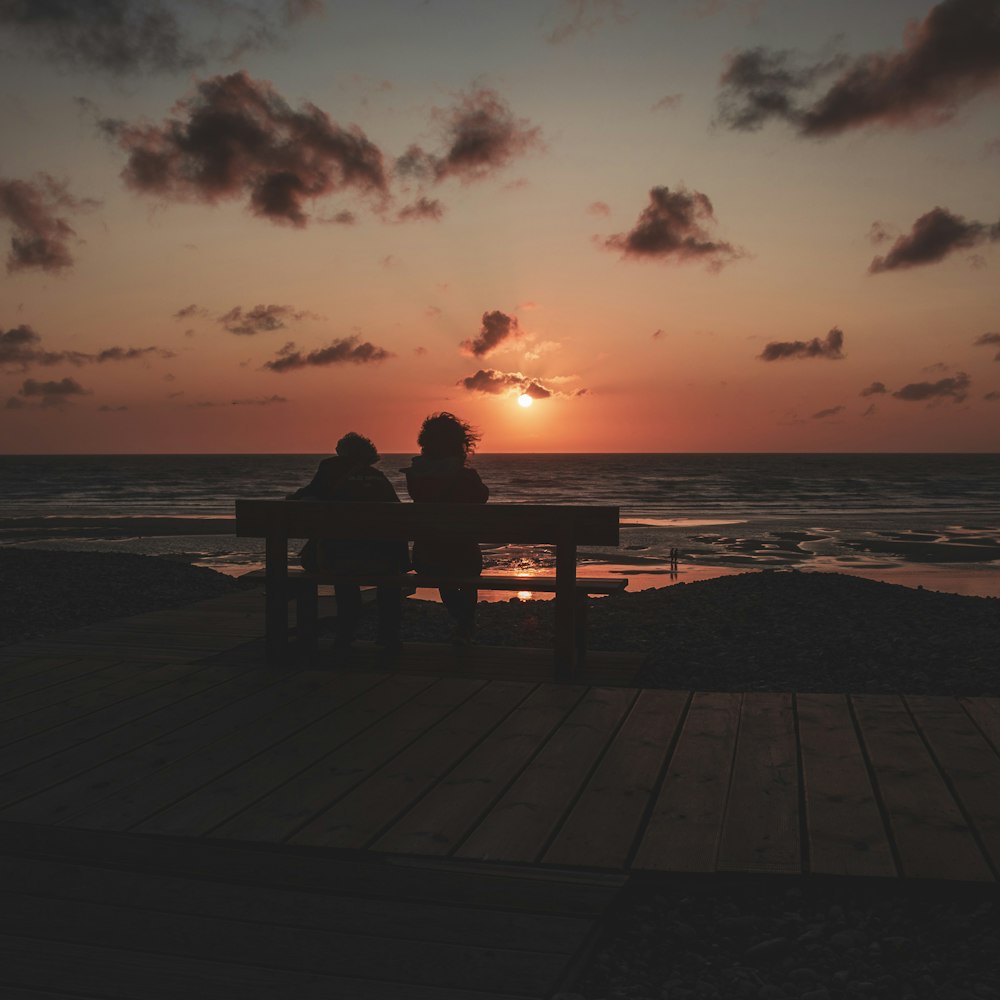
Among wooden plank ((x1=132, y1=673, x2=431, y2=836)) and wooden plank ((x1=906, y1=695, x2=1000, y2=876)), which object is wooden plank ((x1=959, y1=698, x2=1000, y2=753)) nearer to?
wooden plank ((x1=906, y1=695, x2=1000, y2=876))

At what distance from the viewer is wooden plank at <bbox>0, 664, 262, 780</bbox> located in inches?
171

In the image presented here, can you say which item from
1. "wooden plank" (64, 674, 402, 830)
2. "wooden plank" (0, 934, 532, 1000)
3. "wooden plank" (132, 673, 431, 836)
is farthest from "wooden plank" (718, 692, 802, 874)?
"wooden plank" (64, 674, 402, 830)

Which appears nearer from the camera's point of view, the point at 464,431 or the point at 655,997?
the point at 655,997

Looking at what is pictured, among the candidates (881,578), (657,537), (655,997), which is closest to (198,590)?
(655,997)

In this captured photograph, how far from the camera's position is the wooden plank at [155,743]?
380cm

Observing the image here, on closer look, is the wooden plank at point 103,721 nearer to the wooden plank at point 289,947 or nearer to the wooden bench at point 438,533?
the wooden bench at point 438,533

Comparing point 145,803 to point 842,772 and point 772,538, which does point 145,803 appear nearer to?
point 842,772

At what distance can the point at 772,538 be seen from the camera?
89.2ft

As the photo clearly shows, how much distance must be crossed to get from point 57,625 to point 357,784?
23.4 ft

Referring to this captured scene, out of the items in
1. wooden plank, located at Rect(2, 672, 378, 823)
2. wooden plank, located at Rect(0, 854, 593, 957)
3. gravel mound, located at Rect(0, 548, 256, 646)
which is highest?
wooden plank, located at Rect(2, 672, 378, 823)

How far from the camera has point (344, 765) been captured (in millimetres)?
4273

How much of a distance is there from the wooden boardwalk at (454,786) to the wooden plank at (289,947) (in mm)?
14

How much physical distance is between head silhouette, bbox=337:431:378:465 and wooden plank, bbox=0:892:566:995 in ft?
14.1

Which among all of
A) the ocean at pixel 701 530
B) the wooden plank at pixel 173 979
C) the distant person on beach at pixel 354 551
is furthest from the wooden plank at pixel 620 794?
the ocean at pixel 701 530
